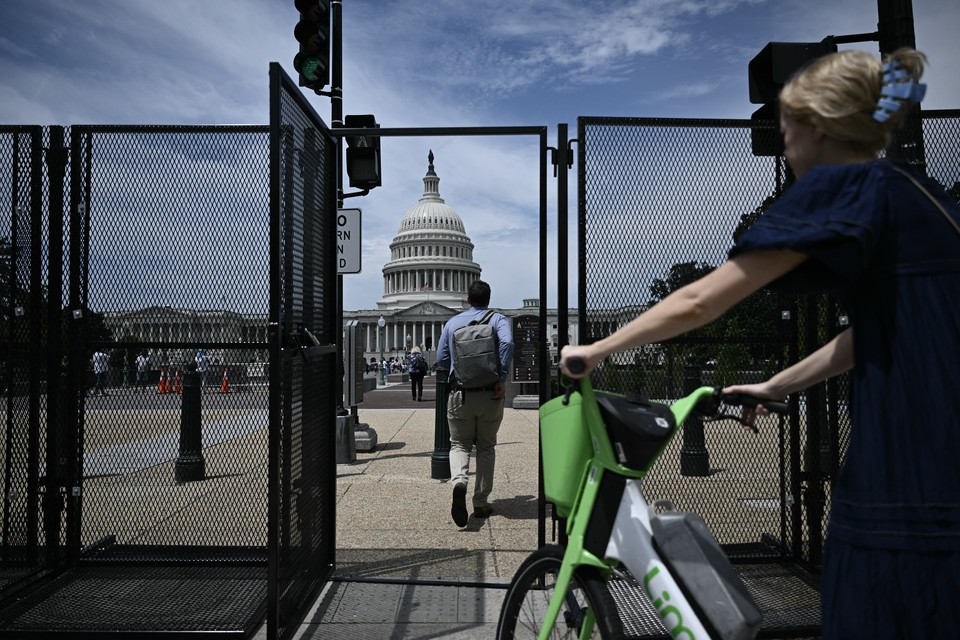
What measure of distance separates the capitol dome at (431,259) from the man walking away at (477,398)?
103m

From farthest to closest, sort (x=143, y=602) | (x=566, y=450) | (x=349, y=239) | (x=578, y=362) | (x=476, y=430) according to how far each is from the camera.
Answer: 1. (x=349, y=239)
2. (x=476, y=430)
3. (x=143, y=602)
4. (x=566, y=450)
5. (x=578, y=362)

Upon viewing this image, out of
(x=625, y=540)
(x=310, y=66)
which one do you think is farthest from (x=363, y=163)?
(x=625, y=540)

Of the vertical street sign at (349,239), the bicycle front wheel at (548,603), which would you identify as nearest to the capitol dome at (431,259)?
the vertical street sign at (349,239)

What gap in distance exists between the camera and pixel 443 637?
3.84 metres

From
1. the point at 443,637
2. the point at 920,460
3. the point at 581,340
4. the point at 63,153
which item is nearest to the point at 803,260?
the point at 920,460

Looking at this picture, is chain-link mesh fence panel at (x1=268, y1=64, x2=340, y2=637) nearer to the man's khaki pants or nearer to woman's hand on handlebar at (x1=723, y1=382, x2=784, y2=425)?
the man's khaki pants

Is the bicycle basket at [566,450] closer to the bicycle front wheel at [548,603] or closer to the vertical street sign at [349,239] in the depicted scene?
the bicycle front wheel at [548,603]

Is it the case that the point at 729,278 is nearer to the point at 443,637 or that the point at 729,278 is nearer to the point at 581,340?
the point at 581,340

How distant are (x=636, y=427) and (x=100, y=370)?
4.23 meters

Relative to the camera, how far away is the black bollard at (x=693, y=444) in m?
4.78

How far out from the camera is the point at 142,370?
16.1 feet

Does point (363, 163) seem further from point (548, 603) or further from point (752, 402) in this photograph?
point (752, 402)

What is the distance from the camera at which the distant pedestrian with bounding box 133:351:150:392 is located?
4.83 meters

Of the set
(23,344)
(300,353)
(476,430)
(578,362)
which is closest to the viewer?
(578,362)
